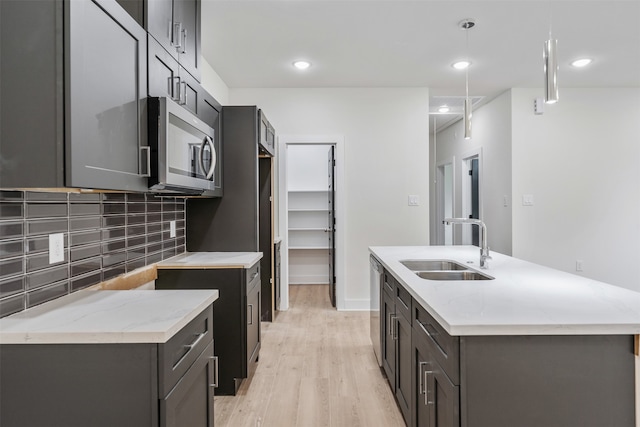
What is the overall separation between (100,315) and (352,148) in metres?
3.56

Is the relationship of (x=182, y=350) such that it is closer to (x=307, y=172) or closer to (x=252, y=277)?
(x=252, y=277)

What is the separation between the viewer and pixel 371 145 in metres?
4.52


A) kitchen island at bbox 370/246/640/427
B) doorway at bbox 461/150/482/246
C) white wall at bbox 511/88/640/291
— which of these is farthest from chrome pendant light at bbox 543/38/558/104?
doorway at bbox 461/150/482/246

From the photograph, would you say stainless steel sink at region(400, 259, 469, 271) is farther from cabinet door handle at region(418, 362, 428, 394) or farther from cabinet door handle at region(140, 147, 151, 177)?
cabinet door handle at region(140, 147, 151, 177)

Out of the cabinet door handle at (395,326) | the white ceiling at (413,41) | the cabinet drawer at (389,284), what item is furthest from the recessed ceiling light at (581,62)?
the cabinet door handle at (395,326)

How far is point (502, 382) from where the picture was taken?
125 cm

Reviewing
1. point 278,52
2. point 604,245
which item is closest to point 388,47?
point 278,52

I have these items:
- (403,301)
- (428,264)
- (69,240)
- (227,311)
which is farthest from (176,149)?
(428,264)

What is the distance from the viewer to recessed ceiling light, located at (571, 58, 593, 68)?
3.72 metres

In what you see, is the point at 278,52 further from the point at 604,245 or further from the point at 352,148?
the point at 604,245

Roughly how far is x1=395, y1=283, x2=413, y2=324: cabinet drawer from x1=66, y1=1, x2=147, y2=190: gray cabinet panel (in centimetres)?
132

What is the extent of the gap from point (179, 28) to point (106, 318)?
1505 millimetres

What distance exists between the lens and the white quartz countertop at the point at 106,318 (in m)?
1.17

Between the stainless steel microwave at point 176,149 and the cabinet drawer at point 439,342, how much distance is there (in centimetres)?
123
